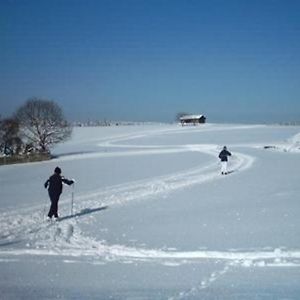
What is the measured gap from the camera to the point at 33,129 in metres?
59.8

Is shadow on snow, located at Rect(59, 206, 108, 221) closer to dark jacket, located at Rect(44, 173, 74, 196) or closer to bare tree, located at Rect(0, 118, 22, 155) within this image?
dark jacket, located at Rect(44, 173, 74, 196)

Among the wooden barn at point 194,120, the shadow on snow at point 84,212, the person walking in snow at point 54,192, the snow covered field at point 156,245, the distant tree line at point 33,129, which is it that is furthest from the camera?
the wooden barn at point 194,120

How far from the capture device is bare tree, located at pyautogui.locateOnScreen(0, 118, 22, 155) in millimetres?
60562

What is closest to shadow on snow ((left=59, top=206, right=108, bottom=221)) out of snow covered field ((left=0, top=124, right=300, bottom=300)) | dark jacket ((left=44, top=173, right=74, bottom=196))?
snow covered field ((left=0, top=124, right=300, bottom=300))

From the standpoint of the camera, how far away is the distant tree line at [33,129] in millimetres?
58719

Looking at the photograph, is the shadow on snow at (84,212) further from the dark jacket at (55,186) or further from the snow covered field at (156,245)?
the dark jacket at (55,186)

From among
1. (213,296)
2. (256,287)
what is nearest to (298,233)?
(256,287)

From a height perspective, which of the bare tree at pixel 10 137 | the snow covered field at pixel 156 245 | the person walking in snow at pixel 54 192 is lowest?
the snow covered field at pixel 156 245

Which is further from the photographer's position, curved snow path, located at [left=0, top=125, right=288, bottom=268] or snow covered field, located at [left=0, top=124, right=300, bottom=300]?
curved snow path, located at [left=0, top=125, right=288, bottom=268]

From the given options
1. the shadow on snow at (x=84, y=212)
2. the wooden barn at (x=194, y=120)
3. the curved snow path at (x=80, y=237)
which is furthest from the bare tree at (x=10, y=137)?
the wooden barn at (x=194, y=120)

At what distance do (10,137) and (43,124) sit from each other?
230 inches

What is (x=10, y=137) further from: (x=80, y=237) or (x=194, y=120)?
(x=194, y=120)

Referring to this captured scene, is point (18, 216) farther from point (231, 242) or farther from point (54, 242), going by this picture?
point (231, 242)

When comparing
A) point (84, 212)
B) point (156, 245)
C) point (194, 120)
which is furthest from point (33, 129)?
point (194, 120)
